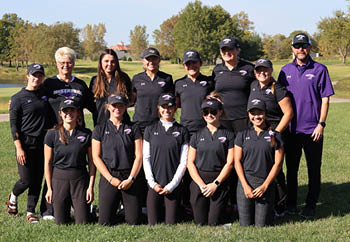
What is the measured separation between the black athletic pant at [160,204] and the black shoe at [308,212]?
1798 millimetres

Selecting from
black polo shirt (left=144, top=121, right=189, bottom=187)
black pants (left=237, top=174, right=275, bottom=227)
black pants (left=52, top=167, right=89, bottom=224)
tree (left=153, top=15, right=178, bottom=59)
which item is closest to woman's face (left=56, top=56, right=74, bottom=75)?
black pants (left=52, top=167, right=89, bottom=224)

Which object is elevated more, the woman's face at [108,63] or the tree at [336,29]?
the tree at [336,29]

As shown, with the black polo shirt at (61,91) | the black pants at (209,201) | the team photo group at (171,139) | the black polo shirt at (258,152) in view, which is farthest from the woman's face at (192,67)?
the black polo shirt at (61,91)

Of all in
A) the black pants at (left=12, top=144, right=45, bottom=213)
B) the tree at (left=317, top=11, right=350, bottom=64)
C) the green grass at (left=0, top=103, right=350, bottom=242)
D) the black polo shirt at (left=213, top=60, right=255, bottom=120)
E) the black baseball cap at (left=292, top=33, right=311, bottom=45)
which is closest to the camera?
the green grass at (left=0, top=103, right=350, bottom=242)

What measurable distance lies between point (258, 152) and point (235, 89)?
3.19 feet

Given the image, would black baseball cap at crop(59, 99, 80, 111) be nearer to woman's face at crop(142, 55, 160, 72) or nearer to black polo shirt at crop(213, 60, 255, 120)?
woman's face at crop(142, 55, 160, 72)

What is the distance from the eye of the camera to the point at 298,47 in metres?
5.48

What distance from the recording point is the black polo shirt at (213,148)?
518 centimetres

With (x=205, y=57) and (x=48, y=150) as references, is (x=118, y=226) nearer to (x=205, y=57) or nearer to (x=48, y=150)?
(x=48, y=150)

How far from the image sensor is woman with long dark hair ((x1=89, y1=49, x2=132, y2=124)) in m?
5.64

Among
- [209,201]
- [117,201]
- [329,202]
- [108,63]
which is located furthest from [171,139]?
[329,202]

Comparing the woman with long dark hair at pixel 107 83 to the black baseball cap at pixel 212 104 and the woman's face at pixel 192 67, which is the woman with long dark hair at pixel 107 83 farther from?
the black baseball cap at pixel 212 104

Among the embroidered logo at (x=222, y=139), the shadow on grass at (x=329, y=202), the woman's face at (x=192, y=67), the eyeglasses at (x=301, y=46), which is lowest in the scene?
the shadow on grass at (x=329, y=202)

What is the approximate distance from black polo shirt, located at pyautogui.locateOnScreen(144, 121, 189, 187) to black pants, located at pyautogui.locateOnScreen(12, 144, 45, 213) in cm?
161
